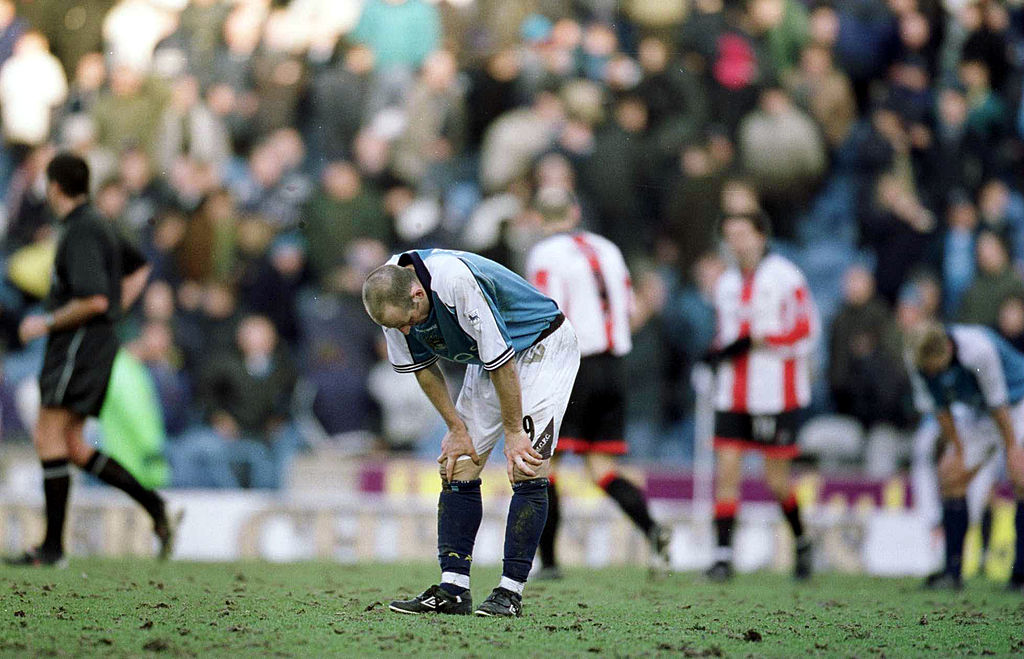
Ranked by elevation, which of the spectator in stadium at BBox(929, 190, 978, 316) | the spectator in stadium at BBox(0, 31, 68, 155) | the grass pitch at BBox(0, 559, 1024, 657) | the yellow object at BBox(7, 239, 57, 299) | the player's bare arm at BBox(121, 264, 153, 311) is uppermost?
the spectator in stadium at BBox(0, 31, 68, 155)

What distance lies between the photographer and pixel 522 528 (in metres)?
6.88

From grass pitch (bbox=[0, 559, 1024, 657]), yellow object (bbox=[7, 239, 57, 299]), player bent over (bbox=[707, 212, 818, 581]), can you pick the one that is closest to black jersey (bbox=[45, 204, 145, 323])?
grass pitch (bbox=[0, 559, 1024, 657])

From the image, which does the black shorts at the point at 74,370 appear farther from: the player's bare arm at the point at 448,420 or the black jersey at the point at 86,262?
the player's bare arm at the point at 448,420

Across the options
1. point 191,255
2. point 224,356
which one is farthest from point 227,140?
point 224,356

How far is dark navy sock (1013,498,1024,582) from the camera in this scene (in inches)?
398

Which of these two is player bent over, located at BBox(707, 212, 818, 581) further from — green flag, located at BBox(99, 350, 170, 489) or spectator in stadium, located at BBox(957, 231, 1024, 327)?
green flag, located at BBox(99, 350, 170, 489)

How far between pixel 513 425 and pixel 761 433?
13.4 ft

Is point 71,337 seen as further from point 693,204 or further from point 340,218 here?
point 693,204

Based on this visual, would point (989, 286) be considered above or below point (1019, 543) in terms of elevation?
above

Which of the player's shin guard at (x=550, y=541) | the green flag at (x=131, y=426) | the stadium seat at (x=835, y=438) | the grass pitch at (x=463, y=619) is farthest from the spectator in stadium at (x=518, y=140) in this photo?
the grass pitch at (x=463, y=619)

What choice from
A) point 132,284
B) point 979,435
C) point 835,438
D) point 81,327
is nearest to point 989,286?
point 835,438

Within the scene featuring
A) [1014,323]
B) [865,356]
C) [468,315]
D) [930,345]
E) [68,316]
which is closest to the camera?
[468,315]

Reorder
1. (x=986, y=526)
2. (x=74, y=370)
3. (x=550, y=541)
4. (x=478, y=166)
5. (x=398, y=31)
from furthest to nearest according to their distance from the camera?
(x=398, y=31)
(x=478, y=166)
(x=986, y=526)
(x=550, y=541)
(x=74, y=370)

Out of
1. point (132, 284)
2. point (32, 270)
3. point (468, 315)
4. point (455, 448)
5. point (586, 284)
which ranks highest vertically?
point (32, 270)
